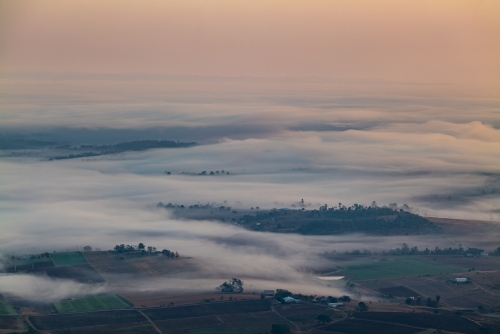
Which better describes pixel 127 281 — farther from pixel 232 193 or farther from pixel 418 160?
pixel 418 160

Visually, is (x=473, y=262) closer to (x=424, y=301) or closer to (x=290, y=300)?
(x=424, y=301)

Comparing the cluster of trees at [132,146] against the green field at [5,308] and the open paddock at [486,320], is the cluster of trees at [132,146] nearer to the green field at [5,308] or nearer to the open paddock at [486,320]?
the green field at [5,308]

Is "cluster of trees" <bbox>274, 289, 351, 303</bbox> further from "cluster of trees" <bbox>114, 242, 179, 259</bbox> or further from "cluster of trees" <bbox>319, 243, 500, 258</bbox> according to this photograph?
"cluster of trees" <bbox>319, 243, 500, 258</bbox>

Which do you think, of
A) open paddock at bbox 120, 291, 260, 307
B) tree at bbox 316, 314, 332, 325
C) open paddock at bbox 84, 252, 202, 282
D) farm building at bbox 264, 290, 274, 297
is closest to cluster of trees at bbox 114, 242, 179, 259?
open paddock at bbox 84, 252, 202, 282

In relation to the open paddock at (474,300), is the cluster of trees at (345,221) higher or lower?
higher

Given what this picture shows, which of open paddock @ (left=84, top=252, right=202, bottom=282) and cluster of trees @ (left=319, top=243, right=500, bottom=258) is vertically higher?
cluster of trees @ (left=319, top=243, right=500, bottom=258)

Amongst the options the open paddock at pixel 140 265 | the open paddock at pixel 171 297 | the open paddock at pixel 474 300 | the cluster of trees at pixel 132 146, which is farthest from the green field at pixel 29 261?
the cluster of trees at pixel 132 146

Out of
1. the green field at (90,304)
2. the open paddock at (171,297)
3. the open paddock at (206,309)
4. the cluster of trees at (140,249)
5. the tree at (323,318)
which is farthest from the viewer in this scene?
the cluster of trees at (140,249)
